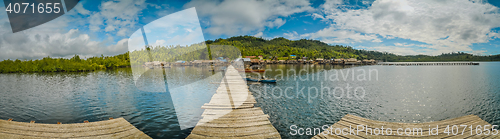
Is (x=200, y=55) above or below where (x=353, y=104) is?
above

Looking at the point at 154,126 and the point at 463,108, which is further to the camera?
the point at 463,108

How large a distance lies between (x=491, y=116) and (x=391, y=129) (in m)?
15.1

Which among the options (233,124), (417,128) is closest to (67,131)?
(233,124)

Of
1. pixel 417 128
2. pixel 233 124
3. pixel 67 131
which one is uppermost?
pixel 67 131

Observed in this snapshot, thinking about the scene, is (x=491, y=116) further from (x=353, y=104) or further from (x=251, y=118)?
(x=251, y=118)

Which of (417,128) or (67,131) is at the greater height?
(67,131)

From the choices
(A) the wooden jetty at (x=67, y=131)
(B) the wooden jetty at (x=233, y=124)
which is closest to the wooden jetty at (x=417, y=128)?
(B) the wooden jetty at (x=233, y=124)

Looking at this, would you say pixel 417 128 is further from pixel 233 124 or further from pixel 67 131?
pixel 67 131

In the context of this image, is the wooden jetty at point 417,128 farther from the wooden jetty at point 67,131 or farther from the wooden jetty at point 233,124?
the wooden jetty at point 67,131

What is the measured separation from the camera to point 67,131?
901 cm

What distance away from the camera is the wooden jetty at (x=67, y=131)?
8562 mm

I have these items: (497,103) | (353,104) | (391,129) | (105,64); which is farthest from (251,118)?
(105,64)

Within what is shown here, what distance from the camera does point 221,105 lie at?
50.0 ft

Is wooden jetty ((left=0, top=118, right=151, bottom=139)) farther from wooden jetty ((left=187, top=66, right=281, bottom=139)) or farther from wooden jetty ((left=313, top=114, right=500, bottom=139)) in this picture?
wooden jetty ((left=313, top=114, right=500, bottom=139))
